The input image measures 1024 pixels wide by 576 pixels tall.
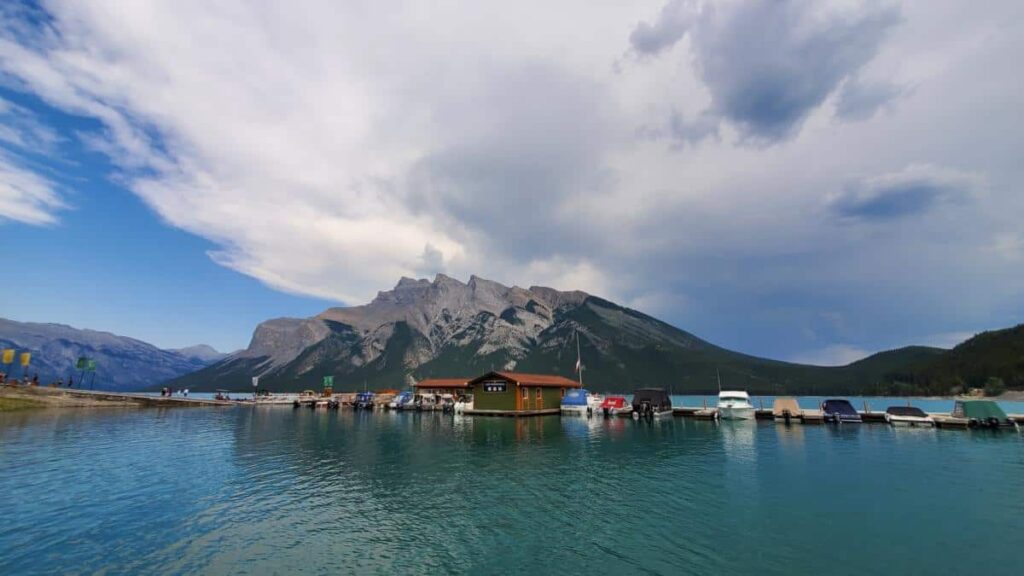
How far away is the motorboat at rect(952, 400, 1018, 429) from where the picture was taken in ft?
197

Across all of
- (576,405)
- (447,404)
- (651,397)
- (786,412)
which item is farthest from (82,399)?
(786,412)

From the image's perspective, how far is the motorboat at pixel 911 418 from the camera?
64250 millimetres

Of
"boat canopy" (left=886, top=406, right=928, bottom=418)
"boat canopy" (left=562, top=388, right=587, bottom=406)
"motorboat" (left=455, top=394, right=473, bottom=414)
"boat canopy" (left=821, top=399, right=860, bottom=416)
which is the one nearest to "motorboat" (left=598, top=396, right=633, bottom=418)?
"boat canopy" (left=562, top=388, right=587, bottom=406)

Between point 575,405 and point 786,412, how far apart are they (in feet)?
125

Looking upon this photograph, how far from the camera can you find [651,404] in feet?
274

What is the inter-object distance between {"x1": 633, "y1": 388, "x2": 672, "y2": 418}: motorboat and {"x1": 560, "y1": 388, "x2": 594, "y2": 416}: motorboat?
10.1 metres

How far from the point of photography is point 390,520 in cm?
2267

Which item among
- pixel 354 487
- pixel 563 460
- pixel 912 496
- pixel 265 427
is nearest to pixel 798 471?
pixel 912 496

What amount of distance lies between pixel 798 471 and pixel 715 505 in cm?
1451

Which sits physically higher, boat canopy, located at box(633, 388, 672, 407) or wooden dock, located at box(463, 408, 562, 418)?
boat canopy, located at box(633, 388, 672, 407)

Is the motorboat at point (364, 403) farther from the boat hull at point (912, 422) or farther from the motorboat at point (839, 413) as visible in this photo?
the boat hull at point (912, 422)

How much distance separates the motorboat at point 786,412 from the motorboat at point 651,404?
1888cm

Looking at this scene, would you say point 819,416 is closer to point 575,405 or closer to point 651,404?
point 651,404

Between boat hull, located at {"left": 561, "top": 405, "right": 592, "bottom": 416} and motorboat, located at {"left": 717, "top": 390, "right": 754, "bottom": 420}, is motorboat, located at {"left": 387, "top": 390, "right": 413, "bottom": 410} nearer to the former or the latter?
boat hull, located at {"left": 561, "top": 405, "right": 592, "bottom": 416}
